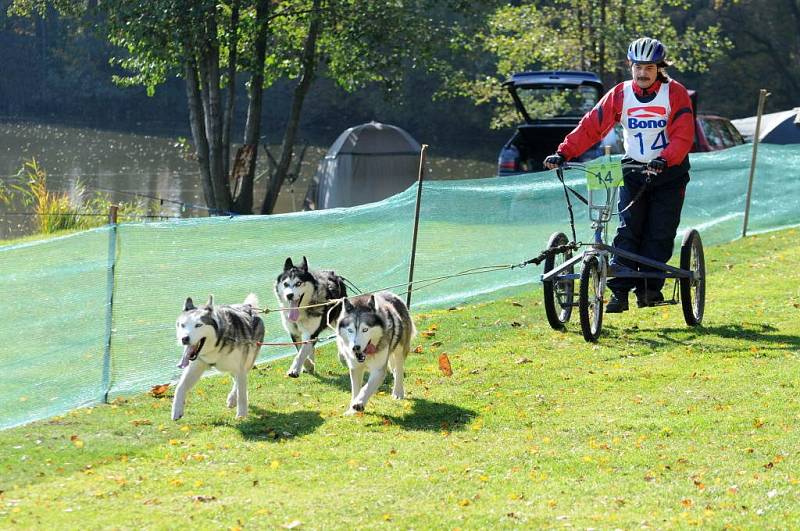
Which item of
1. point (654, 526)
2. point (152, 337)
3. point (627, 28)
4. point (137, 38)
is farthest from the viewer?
point (627, 28)

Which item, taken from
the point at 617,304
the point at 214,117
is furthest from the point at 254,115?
the point at 617,304

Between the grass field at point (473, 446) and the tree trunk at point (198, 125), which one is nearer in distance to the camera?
the grass field at point (473, 446)

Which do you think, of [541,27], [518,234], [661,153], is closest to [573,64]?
[541,27]

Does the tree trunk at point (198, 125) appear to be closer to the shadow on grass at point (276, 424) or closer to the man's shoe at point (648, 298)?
the man's shoe at point (648, 298)

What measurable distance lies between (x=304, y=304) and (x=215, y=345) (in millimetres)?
1501

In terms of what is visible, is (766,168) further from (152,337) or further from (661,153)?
(152,337)

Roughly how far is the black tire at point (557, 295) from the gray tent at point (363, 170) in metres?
13.0

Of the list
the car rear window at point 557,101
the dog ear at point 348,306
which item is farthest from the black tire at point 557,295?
the car rear window at point 557,101

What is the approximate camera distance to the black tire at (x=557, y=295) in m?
10.4

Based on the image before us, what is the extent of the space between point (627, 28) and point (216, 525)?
24284 mm

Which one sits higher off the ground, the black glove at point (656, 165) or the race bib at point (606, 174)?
the black glove at point (656, 165)

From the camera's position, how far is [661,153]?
1002 cm

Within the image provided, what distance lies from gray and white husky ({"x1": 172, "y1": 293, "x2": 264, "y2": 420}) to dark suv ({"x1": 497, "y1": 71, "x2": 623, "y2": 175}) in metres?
12.7

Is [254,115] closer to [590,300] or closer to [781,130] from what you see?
[781,130]
